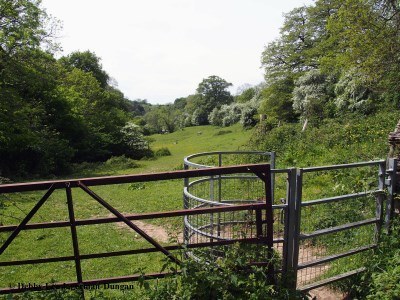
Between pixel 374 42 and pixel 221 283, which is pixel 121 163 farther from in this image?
pixel 221 283

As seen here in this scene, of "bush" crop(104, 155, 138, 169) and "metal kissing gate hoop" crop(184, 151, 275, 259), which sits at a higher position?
"metal kissing gate hoop" crop(184, 151, 275, 259)

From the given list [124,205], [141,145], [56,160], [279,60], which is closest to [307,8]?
[279,60]

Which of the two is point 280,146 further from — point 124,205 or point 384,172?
point 384,172

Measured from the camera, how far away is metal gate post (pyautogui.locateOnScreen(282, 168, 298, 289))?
405 centimetres

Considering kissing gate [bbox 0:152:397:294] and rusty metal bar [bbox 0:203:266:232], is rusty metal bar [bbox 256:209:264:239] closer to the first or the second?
kissing gate [bbox 0:152:397:294]

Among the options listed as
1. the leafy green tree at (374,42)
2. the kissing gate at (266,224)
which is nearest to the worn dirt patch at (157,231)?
the kissing gate at (266,224)

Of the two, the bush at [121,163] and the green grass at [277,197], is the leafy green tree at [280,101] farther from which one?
the bush at [121,163]

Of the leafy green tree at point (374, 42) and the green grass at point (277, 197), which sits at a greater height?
the leafy green tree at point (374, 42)

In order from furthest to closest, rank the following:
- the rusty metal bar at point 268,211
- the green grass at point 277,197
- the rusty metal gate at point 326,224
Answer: the green grass at point 277,197 → the rusty metal gate at point 326,224 → the rusty metal bar at point 268,211

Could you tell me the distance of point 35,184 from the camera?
3555mm

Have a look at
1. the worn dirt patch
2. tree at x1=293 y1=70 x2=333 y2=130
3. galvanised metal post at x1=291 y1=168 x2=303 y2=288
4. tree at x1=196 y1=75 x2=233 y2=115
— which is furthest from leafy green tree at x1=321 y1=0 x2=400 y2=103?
tree at x1=196 y1=75 x2=233 y2=115

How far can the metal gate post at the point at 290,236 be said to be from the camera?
4.05 meters

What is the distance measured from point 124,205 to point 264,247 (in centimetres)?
908

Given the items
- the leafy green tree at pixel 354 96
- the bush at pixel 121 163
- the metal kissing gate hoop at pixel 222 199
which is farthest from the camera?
the bush at pixel 121 163
